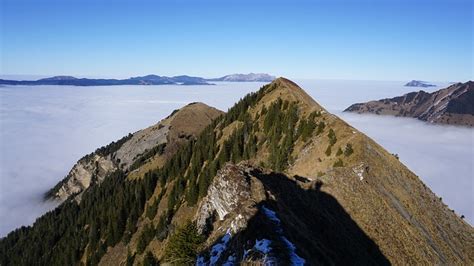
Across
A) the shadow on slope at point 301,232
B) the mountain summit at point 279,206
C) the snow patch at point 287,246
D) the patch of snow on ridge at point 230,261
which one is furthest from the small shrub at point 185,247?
the snow patch at point 287,246

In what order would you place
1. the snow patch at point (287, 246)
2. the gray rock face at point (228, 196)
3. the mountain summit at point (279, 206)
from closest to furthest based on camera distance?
the snow patch at point (287, 246) → the mountain summit at point (279, 206) → the gray rock face at point (228, 196)

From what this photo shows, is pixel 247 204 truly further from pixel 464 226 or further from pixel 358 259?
pixel 464 226

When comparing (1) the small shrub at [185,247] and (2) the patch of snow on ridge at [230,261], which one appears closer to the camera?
(2) the patch of snow on ridge at [230,261]

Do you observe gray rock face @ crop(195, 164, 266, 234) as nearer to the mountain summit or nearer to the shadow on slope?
the mountain summit

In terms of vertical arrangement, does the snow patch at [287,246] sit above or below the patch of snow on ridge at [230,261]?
above

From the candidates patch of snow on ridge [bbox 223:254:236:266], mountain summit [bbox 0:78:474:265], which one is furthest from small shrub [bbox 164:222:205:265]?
patch of snow on ridge [bbox 223:254:236:266]

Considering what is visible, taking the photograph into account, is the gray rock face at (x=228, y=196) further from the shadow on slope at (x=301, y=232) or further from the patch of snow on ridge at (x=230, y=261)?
the patch of snow on ridge at (x=230, y=261)

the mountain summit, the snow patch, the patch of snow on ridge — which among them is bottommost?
the mountain summit
